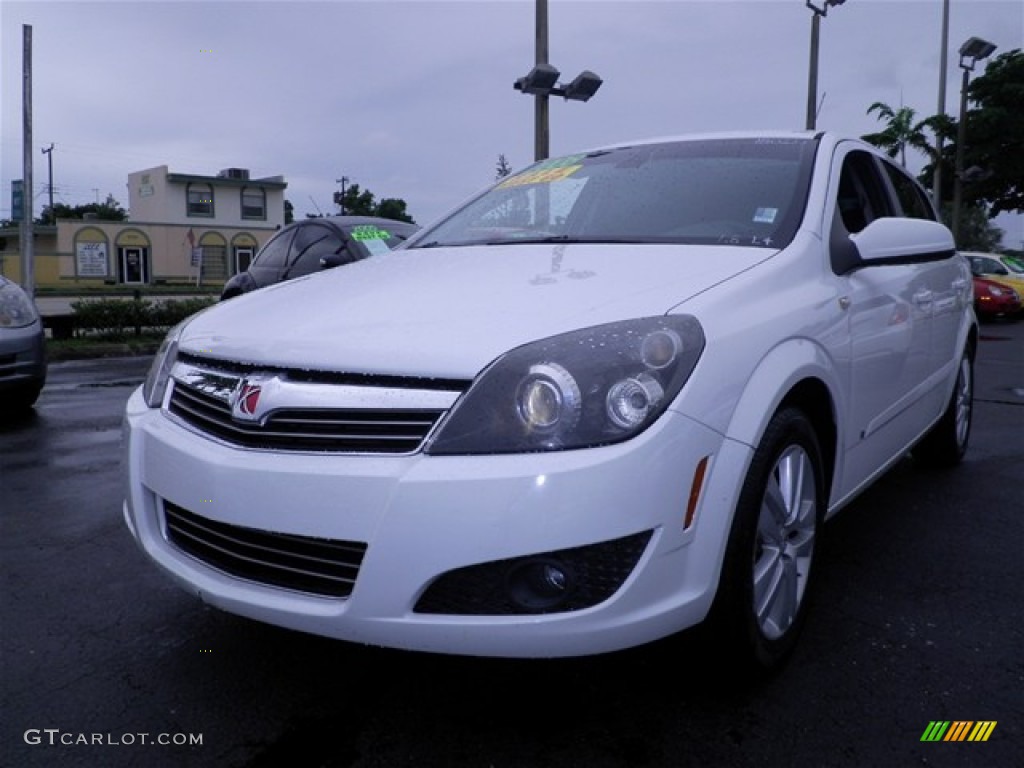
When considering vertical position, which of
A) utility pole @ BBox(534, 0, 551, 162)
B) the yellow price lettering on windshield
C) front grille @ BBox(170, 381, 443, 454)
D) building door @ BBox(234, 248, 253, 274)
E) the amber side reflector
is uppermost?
utility pole @ BBox(534, 0, 551, 162)

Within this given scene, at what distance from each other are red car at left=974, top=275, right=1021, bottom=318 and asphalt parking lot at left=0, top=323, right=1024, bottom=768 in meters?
17.5

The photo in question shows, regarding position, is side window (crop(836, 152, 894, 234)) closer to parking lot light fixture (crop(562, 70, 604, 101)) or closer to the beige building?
parking lot light fixture (crop(562, 70, 604, 101))

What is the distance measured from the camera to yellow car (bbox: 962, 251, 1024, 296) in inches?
782

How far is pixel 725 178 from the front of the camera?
10.0ft

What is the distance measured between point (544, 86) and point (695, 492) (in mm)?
10689

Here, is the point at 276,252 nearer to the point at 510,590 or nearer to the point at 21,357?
the point at 21,357

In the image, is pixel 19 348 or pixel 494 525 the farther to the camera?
pixel 19 348

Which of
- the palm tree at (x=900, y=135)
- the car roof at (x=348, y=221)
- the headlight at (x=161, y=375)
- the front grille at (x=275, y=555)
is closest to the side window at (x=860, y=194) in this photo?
the front grille at (x=275, y=555)

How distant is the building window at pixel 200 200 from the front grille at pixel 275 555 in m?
52.0

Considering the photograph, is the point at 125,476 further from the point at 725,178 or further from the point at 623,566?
the point at 725,178

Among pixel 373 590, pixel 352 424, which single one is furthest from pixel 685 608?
pixel 352 424

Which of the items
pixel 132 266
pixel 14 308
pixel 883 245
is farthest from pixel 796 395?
pixel 132 266

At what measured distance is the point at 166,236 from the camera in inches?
1933

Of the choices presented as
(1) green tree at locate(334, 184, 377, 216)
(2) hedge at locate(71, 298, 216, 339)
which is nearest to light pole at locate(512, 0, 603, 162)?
(2) hedge at locate(71, 298, 216, 339)
